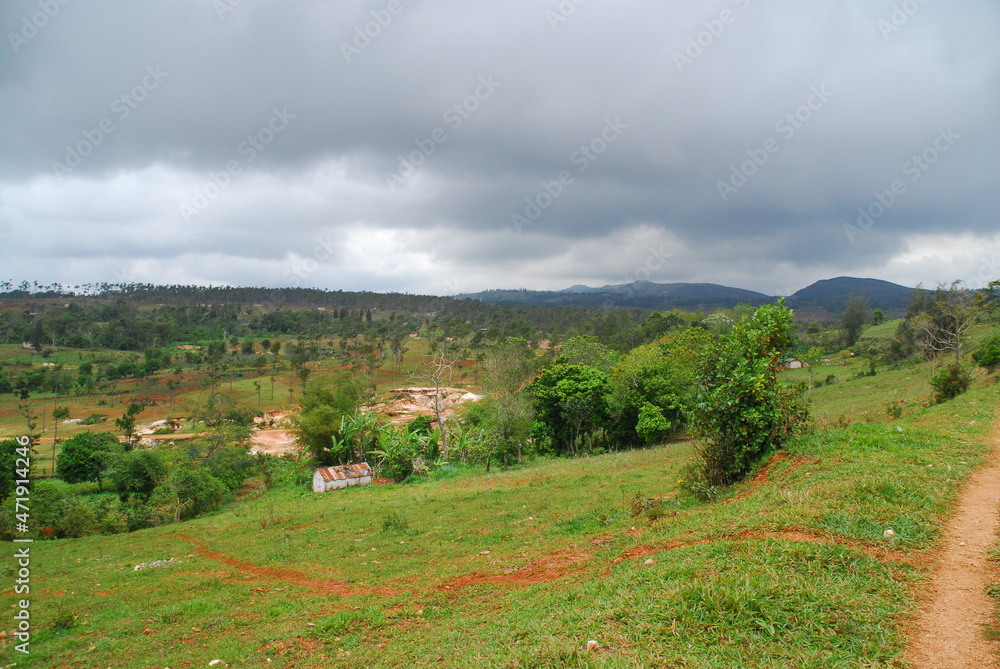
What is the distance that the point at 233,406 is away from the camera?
66000 mm

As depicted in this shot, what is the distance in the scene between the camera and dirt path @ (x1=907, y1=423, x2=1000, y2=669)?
4.57 metres

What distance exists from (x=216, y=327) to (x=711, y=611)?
449 feet

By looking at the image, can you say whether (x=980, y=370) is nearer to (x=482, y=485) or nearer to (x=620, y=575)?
(x=482, y=485)

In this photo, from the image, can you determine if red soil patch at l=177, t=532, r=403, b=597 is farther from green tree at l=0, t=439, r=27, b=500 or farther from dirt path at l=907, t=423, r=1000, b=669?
green tree at l=0, t=439, r=27, b=500

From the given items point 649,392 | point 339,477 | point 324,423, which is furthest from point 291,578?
point 324,423

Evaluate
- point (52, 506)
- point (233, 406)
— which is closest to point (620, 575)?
point (52, 506)

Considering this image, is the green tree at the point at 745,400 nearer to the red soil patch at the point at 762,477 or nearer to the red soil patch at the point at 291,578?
the red soil patch at the point at 762,477

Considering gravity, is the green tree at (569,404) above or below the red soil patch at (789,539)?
below

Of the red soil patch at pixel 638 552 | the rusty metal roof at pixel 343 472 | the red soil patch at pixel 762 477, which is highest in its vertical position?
the red soil patch at pixel 762 477

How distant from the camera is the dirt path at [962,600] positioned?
4.57 metres

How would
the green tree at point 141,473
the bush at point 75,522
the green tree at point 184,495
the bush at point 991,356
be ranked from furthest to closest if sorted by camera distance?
1. the green tree at point 141,473
2. the green tree at point 184,495
3. the bush at point 991,356
4. the bush at point 75,522

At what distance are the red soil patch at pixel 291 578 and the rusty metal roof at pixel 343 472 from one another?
13.7 m

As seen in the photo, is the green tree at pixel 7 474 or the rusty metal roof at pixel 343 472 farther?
the green tree at pixel 7 474

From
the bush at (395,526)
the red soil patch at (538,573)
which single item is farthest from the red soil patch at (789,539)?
the bush at (395,526)
